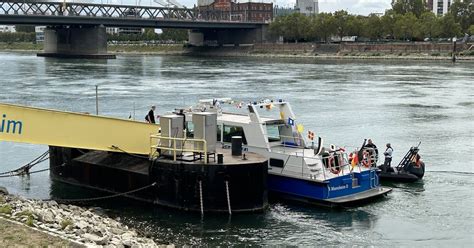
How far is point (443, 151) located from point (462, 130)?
8.51m

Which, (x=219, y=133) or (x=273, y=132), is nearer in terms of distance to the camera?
(x=219, y=133)

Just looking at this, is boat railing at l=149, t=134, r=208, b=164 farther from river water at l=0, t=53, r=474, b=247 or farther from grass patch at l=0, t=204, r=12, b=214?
grass patch at l=0, t=204, r=12, b=214

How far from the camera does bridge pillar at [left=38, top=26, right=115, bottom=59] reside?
15850 cm

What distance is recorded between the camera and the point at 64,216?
61.5ft

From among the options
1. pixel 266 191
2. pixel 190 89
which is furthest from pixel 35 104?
pixel 266 191

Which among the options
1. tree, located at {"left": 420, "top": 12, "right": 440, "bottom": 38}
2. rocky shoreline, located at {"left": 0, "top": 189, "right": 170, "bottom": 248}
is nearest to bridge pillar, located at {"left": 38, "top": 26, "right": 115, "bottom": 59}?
tree, located at {"left": 420, "top": 12, "right": 440, "bottom": 38}

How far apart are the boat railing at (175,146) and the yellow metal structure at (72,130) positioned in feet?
3.27

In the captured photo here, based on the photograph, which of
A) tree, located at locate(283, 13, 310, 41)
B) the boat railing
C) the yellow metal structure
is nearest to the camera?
the boat railing

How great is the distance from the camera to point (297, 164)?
2347 centimetres

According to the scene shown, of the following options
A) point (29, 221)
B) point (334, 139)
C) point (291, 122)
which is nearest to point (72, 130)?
point (29, 221)

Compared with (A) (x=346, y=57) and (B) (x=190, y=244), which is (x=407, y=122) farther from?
(A) (x=346, y=57)

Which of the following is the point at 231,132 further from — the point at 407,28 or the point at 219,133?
the point at 407,28

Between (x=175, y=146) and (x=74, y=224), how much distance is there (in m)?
5.48

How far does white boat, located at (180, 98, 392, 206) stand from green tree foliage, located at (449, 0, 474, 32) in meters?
157
